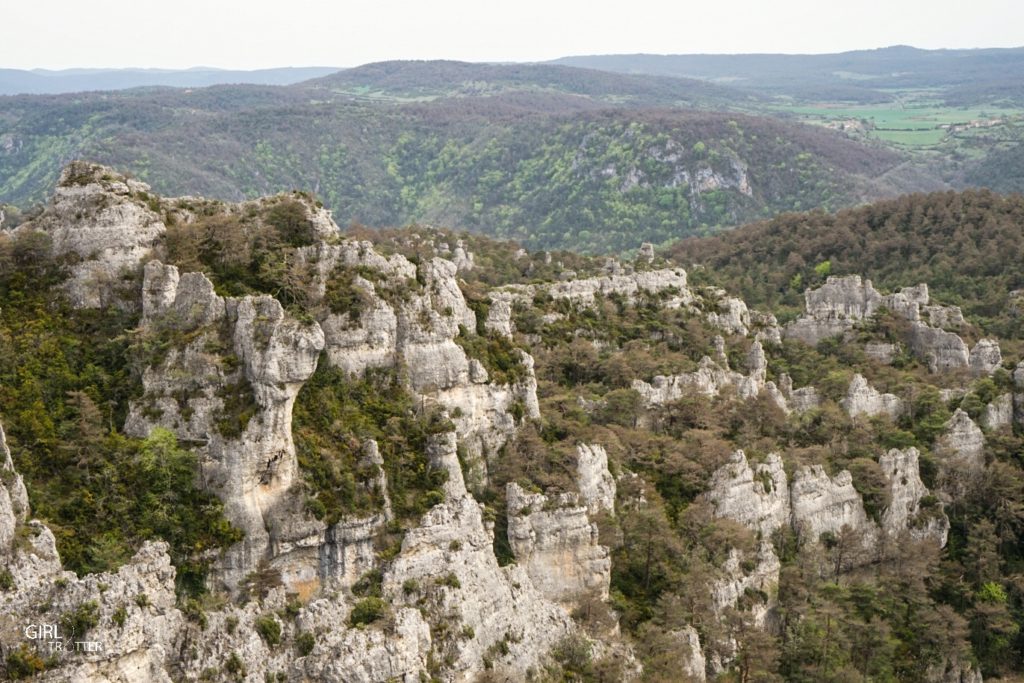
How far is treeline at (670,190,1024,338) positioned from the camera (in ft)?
278

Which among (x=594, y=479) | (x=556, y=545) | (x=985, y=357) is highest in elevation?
(x=594, y=479)

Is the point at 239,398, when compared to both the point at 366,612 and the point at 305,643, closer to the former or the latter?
the point at 366,612

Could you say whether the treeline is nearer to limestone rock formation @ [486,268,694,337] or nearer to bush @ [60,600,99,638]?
limestone rock formation @ [486,268,694,337]

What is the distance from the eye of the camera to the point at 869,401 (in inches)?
2413

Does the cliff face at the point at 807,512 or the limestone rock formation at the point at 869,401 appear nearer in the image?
the cliff face at the point at 807,512

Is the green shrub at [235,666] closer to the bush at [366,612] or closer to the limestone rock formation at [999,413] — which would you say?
the bush at [366,612]

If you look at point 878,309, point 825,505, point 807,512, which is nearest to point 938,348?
point 878,309

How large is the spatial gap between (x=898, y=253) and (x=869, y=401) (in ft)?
112

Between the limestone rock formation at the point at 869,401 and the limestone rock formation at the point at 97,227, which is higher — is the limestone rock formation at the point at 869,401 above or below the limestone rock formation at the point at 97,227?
below

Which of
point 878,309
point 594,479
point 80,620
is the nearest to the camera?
point 80,620

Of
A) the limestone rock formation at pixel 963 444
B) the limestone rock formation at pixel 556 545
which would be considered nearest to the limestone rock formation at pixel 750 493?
the limestone rock formation at pixel 556 545

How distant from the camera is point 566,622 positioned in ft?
127

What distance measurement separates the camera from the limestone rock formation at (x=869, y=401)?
6106 cm

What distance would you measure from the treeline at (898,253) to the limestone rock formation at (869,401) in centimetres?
1945
